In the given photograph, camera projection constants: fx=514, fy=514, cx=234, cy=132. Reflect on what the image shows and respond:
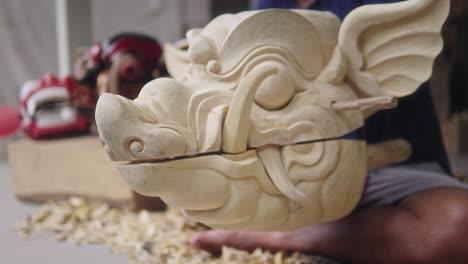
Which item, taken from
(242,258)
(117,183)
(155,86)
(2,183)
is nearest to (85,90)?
(117,183)

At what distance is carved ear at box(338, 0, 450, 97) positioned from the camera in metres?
0.81

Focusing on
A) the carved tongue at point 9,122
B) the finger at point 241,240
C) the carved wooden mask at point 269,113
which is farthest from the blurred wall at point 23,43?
the carved wooden mask at point 269,113

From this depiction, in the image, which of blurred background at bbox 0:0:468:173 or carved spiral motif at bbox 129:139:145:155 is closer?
carved spiral motif at bbox 129:139:145:155

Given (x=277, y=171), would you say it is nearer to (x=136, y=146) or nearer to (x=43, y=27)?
(x=136, y=146)

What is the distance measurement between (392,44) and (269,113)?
26cm

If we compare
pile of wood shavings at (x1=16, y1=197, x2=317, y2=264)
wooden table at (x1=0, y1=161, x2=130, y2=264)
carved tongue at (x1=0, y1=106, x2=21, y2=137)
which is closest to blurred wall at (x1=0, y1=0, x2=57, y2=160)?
carved tongue at (x1=0, y1=106, x2=21, y2=137)

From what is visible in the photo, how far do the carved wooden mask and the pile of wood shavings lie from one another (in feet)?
0.92

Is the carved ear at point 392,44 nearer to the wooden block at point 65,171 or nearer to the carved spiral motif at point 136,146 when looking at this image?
the carved spiral motif at point 136,146

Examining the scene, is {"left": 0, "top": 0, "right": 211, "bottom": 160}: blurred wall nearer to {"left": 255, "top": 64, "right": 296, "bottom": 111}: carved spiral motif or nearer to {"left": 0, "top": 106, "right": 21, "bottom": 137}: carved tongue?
{"left": 0, "top": 106, "right": 21, "bottom": 137}: carved tongue

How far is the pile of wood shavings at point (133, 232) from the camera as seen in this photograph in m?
1.04

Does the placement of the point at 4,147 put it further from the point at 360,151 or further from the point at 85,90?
the point at 360,151

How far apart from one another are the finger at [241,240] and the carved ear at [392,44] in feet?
1.18

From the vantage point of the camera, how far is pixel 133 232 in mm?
1312

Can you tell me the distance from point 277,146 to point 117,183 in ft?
3.05
